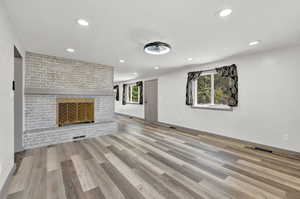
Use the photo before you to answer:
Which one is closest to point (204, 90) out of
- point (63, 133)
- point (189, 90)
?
point (189, 90)

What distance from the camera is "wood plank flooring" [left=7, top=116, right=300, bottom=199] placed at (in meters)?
1.60

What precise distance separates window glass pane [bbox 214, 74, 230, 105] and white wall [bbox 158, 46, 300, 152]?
34 cm

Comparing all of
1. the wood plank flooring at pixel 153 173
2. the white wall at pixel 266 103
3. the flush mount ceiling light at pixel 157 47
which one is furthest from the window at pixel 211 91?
the flush mount ceiling light at pixel 157 47

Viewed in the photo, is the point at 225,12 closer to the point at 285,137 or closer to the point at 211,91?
the point at 211,91

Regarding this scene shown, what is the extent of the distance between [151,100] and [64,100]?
3.83 meters

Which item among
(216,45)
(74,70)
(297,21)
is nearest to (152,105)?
(74,70)

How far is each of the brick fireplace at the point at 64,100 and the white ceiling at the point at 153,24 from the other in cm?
62

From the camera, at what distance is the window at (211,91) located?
389 centimetres

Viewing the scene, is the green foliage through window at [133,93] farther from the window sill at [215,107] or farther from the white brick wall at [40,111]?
the white brick wall at [40,111]

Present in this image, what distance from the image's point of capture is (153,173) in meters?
2.02

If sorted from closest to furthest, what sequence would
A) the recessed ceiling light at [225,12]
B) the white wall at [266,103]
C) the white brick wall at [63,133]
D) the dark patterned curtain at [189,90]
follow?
the recessed ceiling light at [225,12]
the white wall at [266,103]
the white brick wall at [63,133]
the dark patterned curtain at [189,90]

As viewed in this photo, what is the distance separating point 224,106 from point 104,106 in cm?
386

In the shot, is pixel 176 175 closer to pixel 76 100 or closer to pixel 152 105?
pixel 76 100

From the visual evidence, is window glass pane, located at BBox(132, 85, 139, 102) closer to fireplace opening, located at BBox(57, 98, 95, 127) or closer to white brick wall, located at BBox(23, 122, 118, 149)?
white brick wall, located at BBox(23, 122, 118, 149)
